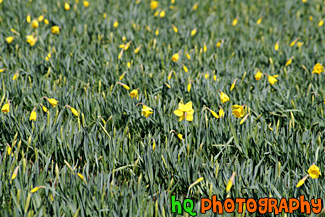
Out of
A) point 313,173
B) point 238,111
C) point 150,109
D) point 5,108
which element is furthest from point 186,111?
point 5,108

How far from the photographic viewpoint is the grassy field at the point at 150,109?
6.89ft

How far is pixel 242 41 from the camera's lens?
4605 mm

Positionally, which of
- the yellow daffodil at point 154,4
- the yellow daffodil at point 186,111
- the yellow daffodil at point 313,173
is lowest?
the yellow daffodil at point 313,173

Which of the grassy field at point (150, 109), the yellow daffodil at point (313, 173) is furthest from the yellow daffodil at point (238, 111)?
the yellow daffodil at point (313, 173)

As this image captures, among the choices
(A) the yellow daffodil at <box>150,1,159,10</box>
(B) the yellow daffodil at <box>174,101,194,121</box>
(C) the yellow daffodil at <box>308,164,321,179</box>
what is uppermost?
(A) the yellow daffodil at <box>150,1,159,10</box>

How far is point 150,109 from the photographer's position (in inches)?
104

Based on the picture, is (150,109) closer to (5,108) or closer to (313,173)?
(5,108)

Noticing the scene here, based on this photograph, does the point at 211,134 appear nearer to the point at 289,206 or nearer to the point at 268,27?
the point at 289,206

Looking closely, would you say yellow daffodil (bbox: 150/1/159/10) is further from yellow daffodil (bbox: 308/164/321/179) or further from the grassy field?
yellow daffodil (bbox: 308/164/321/179)

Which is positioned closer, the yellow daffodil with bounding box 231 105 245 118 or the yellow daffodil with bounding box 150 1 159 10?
the yellow daffodil with bounding box 231 105 245 118

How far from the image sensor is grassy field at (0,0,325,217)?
2102 millimetres

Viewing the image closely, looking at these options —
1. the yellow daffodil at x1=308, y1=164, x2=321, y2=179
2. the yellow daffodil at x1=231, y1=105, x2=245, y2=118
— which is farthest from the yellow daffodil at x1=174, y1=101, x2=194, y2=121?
the yellow daffodil at x1=308, y1=164, x2=321, y2=179

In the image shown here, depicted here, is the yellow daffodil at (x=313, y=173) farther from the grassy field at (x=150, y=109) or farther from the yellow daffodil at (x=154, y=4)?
the yellow daffodil at (x=154, y=4)

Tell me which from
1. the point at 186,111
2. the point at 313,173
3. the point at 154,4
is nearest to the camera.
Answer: the point at 313,173
